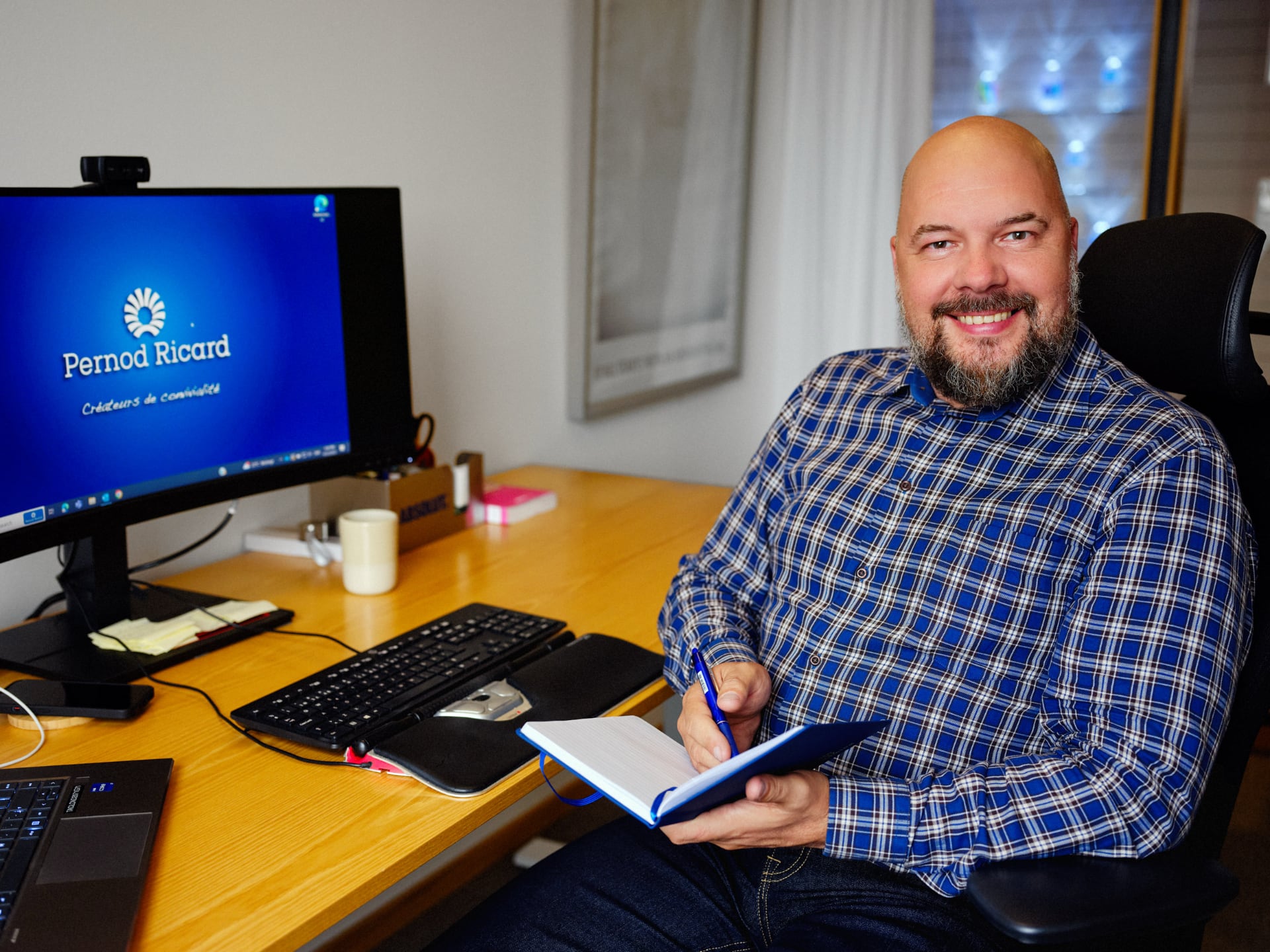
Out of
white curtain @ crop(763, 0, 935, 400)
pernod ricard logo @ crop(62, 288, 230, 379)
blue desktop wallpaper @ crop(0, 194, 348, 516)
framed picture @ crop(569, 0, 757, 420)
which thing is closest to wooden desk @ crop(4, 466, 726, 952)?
blue desktop wallpaper @ crop(0, 194, 348, 516)

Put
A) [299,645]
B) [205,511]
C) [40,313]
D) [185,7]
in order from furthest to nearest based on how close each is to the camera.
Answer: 1. [205,511]
2. [185,7]
3. [299,645]
4. [40,313]

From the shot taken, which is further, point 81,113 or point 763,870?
point 81,113

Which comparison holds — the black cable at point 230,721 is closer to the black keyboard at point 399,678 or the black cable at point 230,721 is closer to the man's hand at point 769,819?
the black keyboard at point 399,678

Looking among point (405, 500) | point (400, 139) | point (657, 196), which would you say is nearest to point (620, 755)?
point (405, 500)

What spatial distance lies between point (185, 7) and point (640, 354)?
146 centimetres

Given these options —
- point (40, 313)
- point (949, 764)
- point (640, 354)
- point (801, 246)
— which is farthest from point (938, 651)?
point (801, 246)

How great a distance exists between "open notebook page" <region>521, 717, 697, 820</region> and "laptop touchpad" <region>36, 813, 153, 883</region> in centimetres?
37

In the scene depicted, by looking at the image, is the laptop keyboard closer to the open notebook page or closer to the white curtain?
the open notebook page

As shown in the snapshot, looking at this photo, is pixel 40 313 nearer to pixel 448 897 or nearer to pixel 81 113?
pixel 81 113

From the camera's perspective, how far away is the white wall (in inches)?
60.2

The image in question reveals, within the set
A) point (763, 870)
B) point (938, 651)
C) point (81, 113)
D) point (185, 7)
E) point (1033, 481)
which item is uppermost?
point (185, 7)

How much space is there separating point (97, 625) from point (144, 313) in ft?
1.34

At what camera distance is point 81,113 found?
153cm

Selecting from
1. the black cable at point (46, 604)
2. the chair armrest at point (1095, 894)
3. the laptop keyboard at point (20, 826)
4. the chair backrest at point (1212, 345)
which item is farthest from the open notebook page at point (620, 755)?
the black cable at point (46, 604)
